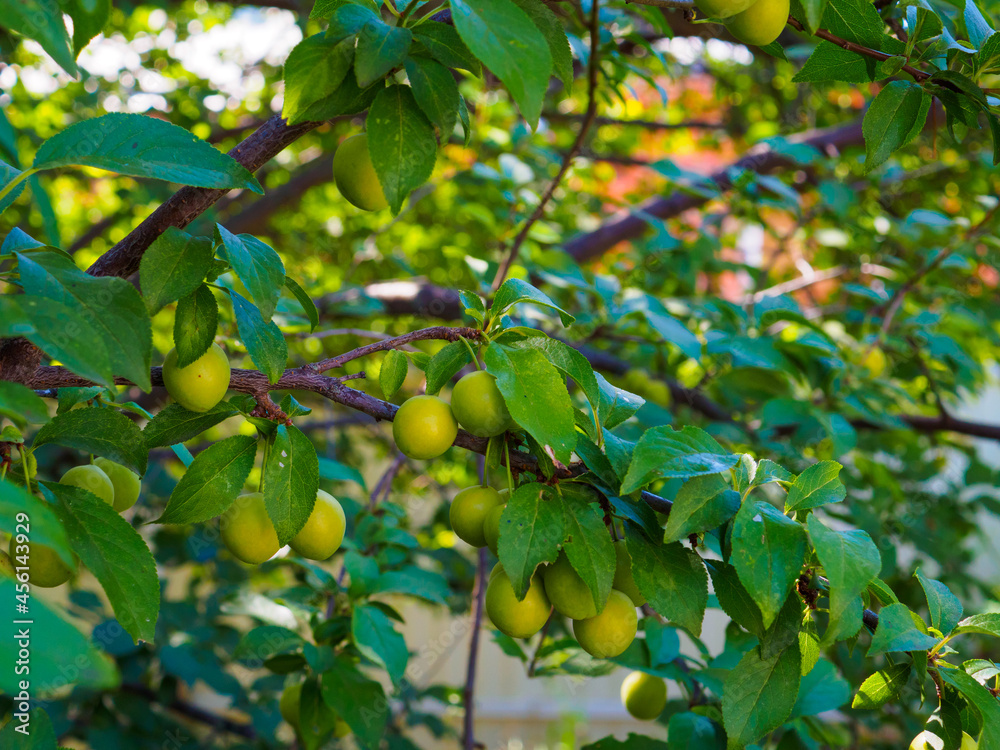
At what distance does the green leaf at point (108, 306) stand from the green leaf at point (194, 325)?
0.11m

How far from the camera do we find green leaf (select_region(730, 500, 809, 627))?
1.90 ft

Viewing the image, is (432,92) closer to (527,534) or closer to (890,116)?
(527,534)

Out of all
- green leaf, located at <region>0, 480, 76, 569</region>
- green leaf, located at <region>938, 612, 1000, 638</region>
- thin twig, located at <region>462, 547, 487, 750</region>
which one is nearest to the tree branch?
green leaf, located at <region>0, 480, 76, 569</region>

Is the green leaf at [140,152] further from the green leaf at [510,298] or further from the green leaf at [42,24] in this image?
the green leaf at [510,298]

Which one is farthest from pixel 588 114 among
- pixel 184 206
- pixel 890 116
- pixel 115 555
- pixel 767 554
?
pixel 115 555

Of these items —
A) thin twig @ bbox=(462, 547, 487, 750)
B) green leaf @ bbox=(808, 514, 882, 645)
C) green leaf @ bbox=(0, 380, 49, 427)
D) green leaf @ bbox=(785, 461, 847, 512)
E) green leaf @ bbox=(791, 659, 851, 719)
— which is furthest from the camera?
thin twig @ bbox=(462, 547, 487, 750)

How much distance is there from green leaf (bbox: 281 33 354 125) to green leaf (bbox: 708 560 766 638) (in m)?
0.53

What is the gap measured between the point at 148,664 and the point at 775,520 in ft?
6.46

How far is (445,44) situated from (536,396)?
0.98 ft

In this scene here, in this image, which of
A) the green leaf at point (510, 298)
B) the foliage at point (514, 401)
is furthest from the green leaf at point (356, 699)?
the green leaf at point (510, 298)

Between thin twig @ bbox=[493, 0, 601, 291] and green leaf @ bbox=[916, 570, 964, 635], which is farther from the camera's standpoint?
thin twig @ bbox=[493, 0, 601, 291]

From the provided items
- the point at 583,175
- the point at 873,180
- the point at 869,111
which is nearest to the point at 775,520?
the point at 869,111

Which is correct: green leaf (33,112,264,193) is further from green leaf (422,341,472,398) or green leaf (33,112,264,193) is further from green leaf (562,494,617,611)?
green leaf (562,494,617,611)

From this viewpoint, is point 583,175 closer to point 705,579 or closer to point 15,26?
point 705,579
